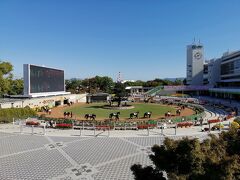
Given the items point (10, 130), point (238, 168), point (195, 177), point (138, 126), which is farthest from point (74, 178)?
point (10, 130)

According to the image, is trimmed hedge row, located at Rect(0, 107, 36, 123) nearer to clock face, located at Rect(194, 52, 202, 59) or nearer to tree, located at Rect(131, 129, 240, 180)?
tree, located at Rect(131, 129, 240, 180)

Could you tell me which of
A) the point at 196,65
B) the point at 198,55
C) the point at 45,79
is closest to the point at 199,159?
the point at 45,79

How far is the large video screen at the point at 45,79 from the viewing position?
47531 millimetres

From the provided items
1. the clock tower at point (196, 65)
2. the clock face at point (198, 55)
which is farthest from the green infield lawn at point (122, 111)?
the clock face at point (198, 55)

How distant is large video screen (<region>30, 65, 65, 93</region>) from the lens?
47.5 meters

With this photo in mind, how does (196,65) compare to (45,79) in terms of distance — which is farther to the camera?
(196,65)

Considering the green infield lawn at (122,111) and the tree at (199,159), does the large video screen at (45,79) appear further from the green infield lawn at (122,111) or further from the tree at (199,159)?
the tree at (199,159)

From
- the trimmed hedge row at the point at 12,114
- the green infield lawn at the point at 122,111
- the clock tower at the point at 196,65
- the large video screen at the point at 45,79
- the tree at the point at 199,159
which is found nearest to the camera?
the tree at the point at 199,159

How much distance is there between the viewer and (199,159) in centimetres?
725

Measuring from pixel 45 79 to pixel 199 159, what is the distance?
48920 millimetres

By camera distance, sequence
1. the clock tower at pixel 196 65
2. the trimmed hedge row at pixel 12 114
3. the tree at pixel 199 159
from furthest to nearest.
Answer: the clock tower at pixel 196 65, the trimmed hedge row at pixel 12 114, the tree at pixel 199 159

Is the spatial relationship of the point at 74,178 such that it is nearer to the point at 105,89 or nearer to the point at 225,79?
the point at 225,79

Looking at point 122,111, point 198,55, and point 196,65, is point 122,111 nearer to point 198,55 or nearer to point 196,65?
point 196,65

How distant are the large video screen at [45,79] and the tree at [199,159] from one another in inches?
1679
